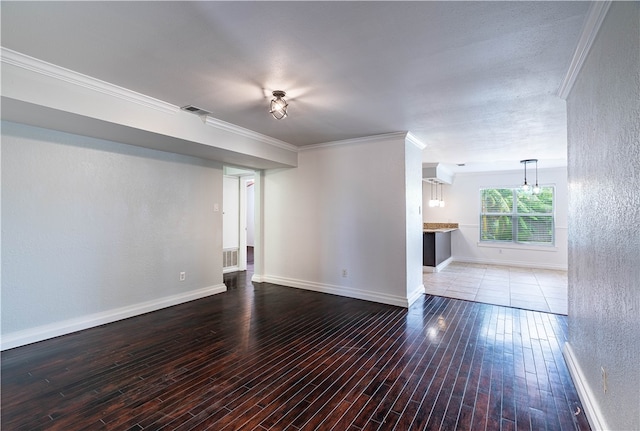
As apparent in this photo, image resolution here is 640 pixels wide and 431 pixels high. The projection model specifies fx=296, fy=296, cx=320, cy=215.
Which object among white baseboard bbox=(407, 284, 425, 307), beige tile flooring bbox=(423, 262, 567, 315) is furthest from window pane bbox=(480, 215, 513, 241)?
white baseboard bbox=(407, 284, 425, 307)

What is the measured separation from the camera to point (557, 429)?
1.85 m

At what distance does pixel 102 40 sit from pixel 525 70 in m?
3.25

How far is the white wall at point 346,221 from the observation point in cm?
439

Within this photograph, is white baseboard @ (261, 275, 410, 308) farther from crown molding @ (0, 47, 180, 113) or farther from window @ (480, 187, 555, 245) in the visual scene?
window @ (480, 187, 555, 245)

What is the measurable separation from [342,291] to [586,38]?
13.2 feet

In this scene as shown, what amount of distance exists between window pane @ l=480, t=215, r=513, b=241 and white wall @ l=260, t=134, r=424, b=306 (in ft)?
14.8

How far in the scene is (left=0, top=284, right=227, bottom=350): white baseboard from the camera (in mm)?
2947

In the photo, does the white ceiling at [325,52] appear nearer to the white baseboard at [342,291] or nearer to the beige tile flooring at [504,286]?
the white baseboard at [342,291]

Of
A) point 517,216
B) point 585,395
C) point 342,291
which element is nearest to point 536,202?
point 517,216

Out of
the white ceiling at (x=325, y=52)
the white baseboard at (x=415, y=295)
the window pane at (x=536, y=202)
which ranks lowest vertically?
the white baseboard at (x=415, y=295)

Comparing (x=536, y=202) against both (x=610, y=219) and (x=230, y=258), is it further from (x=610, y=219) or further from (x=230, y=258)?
(x=230, y=258)

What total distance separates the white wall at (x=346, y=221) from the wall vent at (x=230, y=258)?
1.48 meters

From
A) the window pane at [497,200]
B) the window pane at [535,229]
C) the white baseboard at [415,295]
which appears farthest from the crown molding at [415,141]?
the window pane at [535,229]

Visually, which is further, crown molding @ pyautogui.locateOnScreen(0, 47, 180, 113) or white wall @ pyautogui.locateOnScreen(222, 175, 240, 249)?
white wall @ pyautogui.locateOnScreen(222, 175, 240, 249)
